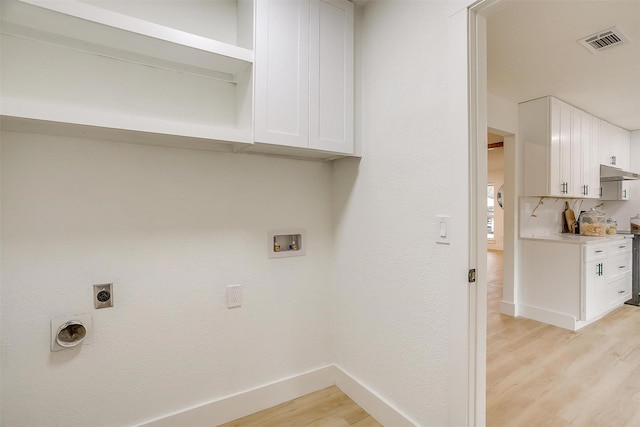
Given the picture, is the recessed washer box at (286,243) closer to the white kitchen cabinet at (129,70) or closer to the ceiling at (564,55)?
the white kitchen cabinet at (129,70)

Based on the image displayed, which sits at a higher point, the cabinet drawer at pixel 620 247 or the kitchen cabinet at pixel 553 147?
the kitchen cabinet at pixel 553 147

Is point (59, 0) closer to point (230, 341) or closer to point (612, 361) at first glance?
point (230, 341)

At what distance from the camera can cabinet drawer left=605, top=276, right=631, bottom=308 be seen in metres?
3.55

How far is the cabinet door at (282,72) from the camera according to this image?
151 centimetres

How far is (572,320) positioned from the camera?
3.14 metres

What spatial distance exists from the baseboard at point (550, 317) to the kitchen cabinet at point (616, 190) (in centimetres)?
269

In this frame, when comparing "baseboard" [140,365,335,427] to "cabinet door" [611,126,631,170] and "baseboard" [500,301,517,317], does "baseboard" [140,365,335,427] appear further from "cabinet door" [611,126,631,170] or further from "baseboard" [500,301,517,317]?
"cabinet door" [611,126,631,170]

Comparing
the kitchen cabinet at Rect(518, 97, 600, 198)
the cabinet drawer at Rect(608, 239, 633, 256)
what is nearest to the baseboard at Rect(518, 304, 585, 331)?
the cabinet drawer at Rect(608, 239, 633, 256)

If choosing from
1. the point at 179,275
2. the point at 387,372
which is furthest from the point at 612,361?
the point at 179,275

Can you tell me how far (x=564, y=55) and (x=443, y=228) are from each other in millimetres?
2220

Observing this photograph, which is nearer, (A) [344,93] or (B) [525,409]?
(A) [344,93]

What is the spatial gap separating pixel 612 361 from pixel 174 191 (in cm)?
361

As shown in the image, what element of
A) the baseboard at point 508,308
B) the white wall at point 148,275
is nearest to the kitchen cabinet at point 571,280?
the baseboard at point 508,308

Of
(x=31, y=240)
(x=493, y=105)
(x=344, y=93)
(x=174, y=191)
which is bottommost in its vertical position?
(x=31, y=240)
